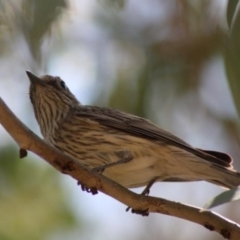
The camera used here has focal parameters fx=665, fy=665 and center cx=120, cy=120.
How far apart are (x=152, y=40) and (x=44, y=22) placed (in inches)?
58.9

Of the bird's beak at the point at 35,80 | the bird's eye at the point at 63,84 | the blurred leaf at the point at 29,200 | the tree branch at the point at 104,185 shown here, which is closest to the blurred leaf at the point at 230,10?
the tree branch at the point at 104,185

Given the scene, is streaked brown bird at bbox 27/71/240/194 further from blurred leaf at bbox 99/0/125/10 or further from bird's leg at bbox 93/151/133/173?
blurred leaf at bbox 99/0/125/10

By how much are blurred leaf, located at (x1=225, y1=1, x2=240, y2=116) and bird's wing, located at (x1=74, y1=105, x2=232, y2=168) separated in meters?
1.05

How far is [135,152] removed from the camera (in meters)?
3.24

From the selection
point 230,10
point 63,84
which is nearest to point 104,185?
point 230,10

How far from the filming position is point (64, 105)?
3.80 metres

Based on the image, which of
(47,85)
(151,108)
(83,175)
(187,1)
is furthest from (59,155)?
(47,85)

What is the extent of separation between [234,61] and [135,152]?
4.18ft

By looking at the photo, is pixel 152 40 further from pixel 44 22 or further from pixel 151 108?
pixel 44 22

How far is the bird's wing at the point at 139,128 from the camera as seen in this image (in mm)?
3131

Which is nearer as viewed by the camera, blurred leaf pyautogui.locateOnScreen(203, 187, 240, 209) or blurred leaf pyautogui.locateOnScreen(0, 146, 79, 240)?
blurred leaf pyautogui.locateOnScreen(203, 187, 240, 209)

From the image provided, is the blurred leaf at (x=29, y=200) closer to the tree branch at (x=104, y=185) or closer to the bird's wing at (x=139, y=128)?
Answer: the bird's wing at (x=139, y=128)

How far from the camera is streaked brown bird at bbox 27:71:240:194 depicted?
124 inches

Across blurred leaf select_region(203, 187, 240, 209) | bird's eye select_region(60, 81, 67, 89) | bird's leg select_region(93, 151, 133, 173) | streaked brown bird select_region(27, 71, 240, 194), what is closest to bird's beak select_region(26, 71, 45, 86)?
streaked brown bird select_region(27, 71, 240, 194)
